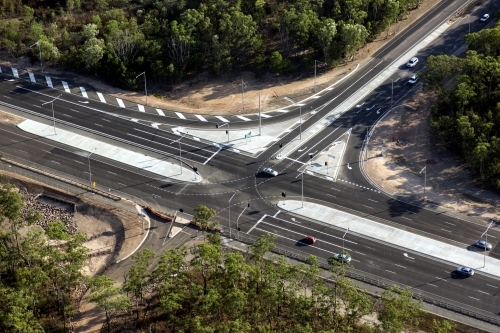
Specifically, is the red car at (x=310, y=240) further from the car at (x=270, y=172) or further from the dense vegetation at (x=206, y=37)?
the dense vegetation at (x=206, y=37)

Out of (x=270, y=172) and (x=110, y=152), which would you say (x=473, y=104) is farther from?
(x=110, y=152)

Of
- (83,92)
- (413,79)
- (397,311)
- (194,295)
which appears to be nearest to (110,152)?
(83,92)

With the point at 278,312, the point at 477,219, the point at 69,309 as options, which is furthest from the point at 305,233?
the point at 69,309

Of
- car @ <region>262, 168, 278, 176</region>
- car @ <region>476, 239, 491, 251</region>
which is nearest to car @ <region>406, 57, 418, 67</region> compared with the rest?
car @ <region>262, 168, 278, 176</region>

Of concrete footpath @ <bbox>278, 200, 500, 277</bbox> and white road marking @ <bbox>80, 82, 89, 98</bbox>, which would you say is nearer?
concrete footpath @ <bbox>278, 200, 500, 277</bbox>

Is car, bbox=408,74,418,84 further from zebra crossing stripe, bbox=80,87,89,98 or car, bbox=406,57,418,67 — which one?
zebra crossing stripe, bbox=80,87,89,98
